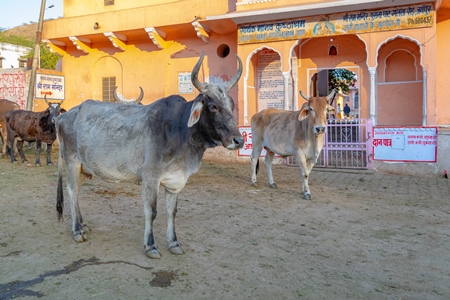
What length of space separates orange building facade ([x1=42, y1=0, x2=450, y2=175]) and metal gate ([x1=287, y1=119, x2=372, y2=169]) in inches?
20.3

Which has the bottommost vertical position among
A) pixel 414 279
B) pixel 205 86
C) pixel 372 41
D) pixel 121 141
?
pixel 414 279

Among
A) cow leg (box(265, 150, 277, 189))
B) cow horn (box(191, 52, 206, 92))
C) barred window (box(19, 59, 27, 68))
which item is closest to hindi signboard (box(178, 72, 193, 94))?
cow leg (box(265, 150, 277, 189))

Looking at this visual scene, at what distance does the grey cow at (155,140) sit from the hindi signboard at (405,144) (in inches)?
296

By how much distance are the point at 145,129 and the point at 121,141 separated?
12.5 inches

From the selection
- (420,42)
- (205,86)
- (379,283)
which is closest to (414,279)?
(379,283)

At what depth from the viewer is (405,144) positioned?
1050cm

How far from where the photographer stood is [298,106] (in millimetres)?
13562

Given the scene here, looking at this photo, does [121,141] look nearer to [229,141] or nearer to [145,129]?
[145,129]

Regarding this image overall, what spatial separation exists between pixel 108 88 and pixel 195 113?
44.5ft

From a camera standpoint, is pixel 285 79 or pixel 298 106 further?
pixel 298 106

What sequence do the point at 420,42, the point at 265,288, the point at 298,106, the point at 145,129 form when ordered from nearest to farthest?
the point at 265,288
the point at 145,129
the point at 420,42
the point at 298,106

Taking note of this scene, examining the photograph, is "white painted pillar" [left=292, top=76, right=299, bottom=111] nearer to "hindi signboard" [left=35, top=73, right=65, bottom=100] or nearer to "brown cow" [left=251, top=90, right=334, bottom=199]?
"brown cow" [left=251, top=90, right=334, bottom=199]

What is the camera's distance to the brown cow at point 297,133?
24.4 feet

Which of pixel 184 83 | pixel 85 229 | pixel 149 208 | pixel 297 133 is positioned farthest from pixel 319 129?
pixel 184 83
